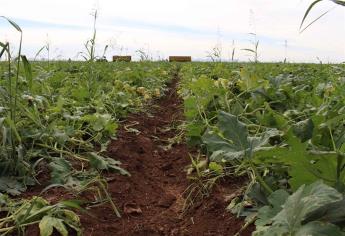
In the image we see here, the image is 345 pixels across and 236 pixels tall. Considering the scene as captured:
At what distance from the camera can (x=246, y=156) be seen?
1.60m

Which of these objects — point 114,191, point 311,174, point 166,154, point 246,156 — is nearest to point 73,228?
point 114,191

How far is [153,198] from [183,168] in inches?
22.2

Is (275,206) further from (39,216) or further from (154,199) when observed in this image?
(154,199)

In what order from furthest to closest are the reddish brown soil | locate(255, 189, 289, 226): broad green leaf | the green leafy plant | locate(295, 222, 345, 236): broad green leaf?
the reddish brown soil
the green leafy plant
locate(255, 189, 289, 226): broad green leaf
locate(295, 222, 345, 236): broad green leaf

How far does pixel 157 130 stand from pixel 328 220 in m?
3.39

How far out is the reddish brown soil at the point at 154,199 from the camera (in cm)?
209

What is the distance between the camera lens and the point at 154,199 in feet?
8.71

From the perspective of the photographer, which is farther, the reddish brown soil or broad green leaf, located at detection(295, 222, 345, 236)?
the reddish brown soil

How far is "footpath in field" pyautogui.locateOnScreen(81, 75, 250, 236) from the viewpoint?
2.09m

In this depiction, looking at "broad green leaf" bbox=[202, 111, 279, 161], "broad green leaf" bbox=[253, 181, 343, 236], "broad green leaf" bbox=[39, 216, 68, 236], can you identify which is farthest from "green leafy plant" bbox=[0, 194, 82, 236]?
"broad green leaf" bbox=[253, 181, 343, 236]

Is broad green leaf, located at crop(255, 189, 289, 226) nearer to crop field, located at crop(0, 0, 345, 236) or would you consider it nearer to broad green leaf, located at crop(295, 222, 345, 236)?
crop field, located at crop(0, 0, 345, 236)

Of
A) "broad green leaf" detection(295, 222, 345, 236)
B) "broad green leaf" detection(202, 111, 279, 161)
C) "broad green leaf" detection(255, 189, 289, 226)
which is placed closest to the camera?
"broad green leaf" detection(295, 222, 345, 236)

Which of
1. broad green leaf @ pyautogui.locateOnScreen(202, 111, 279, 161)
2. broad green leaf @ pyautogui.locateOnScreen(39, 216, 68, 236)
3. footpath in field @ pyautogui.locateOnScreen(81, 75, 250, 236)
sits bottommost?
footpath in field @ pyautogui.locateOnScreen(81, 75, 250, 236)

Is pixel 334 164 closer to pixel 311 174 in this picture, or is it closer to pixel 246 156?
pixel 311 174
